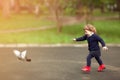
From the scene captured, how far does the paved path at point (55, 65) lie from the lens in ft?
38.7

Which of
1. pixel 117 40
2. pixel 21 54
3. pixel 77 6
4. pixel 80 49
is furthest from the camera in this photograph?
pixel 77 6

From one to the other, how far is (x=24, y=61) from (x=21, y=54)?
1471 mm

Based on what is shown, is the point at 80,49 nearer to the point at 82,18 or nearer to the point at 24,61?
the point at 24,61

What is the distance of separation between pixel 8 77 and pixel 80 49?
7584 millimetres

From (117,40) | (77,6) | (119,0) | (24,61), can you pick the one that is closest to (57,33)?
(77,6)

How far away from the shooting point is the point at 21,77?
1173 cm

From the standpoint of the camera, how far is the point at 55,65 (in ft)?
46.0

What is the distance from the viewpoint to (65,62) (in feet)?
48.5

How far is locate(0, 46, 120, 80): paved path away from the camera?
1179 centimetres

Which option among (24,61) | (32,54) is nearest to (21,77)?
(24,61)

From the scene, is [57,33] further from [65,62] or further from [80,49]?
[65,62]

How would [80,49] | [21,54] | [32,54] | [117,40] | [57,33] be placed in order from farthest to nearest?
[57,33], [117,40], [80,49], [32,54], [21,54]

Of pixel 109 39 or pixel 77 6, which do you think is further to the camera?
pixel 77 6

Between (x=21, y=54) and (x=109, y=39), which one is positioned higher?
(x=21, y=54)
